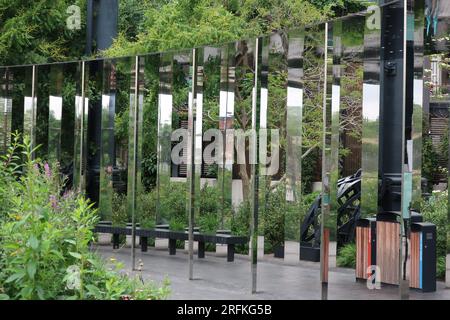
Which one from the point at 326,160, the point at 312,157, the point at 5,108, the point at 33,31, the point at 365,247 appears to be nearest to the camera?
the point at 326,160

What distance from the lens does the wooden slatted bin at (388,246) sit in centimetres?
990

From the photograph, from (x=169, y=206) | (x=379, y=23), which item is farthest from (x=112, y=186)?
(x=379, y=23)

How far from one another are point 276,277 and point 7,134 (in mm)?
6036

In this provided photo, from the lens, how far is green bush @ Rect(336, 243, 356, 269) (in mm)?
11971

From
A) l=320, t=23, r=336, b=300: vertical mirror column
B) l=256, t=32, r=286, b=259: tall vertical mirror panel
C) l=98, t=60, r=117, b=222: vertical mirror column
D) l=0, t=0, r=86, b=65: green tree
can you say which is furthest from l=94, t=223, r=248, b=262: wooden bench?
l=0, t=0, r=86, b=65: green tree

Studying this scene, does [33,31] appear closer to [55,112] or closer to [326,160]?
[55,112]

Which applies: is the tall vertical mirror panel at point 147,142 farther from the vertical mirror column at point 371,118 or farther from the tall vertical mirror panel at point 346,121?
the vertical mirror column at point 371,118

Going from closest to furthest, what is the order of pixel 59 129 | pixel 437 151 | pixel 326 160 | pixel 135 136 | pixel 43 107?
pixel 326 160 → pixel 135 136 → pixel 59 129 → pixel 43 107 → pixel 437 151

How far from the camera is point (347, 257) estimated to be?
476 inches

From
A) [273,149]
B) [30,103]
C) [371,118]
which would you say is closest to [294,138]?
[371,118]

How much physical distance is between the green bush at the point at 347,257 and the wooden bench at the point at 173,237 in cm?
137

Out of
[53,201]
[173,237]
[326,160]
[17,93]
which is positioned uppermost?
[17,93]

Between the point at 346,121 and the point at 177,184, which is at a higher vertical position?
the point at 346,121

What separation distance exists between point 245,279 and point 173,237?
2.20 meters
